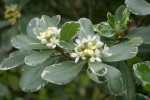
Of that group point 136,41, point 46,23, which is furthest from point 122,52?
point 46,23

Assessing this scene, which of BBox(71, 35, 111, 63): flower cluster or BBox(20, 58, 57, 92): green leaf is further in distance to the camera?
BBox(20, 58, 57, 92): green leaf

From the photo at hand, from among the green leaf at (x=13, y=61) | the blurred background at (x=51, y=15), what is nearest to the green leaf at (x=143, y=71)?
the green leaf at (x=13, y=61)

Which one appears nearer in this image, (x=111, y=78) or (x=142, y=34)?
(x=111, y=78)

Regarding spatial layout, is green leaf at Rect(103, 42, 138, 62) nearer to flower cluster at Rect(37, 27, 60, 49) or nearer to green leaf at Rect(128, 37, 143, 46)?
green leaf at Rect(128, 37, 143, 46)

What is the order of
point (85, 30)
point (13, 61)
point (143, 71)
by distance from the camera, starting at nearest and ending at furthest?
point (143, 71) < point (85, 30) < point (13, 61)

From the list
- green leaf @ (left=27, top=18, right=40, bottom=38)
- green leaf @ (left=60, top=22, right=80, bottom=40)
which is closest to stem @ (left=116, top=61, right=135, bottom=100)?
green leaf @ (left=60, top=22, right=80, bottom=40)

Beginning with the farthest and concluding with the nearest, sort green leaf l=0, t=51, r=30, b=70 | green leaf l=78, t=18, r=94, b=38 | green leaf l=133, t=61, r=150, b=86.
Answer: green leaf l=0, t=51, r=30, b=70 < green leaf l=78, t=18, r=94, b=38 < green leaf l=133, t=61, r=150, b=86

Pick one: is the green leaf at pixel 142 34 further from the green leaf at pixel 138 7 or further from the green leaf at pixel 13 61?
the green leaf at pixel 13 61

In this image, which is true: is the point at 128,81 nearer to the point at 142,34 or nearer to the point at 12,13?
the point at 142,34
